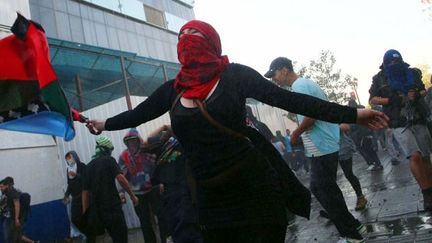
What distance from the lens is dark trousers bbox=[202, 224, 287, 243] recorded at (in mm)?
1991

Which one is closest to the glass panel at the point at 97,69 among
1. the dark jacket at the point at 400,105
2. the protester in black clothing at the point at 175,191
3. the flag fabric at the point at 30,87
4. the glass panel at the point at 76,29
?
the glass panel at the point at 76,29

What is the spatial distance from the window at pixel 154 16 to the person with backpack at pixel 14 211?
2129 cm

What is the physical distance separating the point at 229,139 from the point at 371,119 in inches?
28.9

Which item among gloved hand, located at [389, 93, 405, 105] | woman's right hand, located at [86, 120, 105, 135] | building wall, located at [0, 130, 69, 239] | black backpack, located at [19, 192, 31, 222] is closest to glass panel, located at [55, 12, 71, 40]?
building wall, located at [0, 130, 69, 239]

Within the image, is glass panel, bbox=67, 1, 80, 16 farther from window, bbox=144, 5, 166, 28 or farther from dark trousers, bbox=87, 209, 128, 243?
dark trousers, bbox=87, 209, 128, 243

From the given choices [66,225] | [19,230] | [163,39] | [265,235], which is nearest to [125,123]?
[265,235]

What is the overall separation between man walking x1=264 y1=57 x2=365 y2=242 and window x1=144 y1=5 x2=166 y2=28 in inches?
975

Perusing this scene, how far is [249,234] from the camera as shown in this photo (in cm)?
200

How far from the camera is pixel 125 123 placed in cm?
254

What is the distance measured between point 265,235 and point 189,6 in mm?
33646

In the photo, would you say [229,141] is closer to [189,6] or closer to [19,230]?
[19,230]

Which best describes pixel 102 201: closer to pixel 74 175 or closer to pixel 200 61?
pixel 74 175

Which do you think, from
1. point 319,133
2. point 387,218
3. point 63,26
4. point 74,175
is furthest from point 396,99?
point 63,26

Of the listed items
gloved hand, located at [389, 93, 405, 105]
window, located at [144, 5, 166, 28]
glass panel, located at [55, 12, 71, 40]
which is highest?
window, located at [144, 5, 166, 28]
